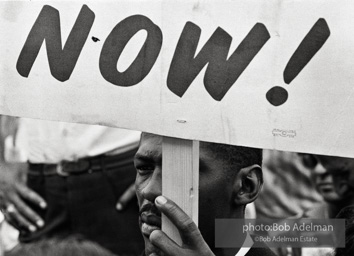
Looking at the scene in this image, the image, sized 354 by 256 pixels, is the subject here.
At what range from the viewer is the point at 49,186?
19.7ft

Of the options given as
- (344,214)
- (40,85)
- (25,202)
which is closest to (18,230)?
(25,202)

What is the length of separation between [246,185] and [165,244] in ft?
2.42

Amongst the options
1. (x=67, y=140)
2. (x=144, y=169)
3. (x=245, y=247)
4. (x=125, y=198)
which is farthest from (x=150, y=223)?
(x=67, y=140)

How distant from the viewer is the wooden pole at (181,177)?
2.81m

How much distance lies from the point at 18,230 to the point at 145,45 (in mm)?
3443

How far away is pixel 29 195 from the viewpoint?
6.09 meters

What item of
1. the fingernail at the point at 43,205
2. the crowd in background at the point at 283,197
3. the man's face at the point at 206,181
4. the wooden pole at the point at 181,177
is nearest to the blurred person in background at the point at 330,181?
the crowd in background at the point at 283,197

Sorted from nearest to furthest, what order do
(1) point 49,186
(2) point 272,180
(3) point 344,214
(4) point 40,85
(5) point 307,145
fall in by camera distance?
(5) point 307,145 < (4) point 40,85 < (3) point 344,214 < (2) point 272,180 < (1) point 49,186

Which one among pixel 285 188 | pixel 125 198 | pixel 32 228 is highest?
pixel 285 188

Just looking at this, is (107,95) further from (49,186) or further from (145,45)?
(49,186)

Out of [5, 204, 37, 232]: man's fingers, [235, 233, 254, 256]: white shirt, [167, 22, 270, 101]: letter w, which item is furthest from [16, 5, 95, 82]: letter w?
[5, 204, 37, 232]: man's fingers

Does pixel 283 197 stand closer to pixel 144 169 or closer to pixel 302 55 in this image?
pixel 144 169

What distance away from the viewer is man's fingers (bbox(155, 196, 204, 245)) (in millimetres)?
2771

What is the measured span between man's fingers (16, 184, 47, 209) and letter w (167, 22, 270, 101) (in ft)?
10.9
